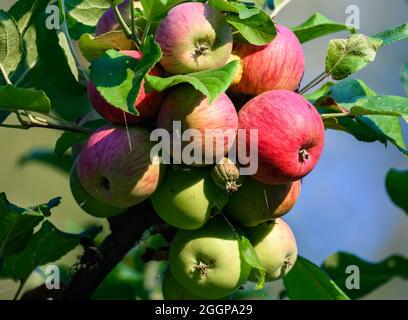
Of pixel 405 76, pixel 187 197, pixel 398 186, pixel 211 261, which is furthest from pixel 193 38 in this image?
pixel 398 186

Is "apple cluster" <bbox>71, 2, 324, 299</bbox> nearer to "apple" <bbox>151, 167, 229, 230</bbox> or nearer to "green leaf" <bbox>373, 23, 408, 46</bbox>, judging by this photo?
"apple" <bbox>151, 167, 229, 230</bbox>

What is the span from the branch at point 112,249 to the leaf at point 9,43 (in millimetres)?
278

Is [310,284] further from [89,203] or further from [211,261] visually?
[89,203]

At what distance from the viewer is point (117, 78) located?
92 cm

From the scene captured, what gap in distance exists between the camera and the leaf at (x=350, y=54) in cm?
105

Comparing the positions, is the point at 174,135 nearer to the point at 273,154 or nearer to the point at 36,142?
the point at 273,154

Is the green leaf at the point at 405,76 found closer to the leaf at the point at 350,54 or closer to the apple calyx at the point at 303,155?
the leaf at the point at 350,54

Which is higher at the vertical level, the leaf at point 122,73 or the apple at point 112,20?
the leaf at point 122,73

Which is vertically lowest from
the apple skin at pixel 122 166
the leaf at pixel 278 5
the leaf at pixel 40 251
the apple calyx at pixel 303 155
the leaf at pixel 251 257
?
the leaf at pixel 40 251

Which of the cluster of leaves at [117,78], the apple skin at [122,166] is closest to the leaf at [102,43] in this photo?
the cluster of leaves at [117,78]

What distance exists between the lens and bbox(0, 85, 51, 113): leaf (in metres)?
0.97

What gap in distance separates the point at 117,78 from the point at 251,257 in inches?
12.0

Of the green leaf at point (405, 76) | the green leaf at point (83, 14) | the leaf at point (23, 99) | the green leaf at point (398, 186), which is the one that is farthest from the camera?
the green leaf at point (398, 186)
